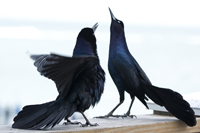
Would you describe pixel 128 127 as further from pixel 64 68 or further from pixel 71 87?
pixel 64 68

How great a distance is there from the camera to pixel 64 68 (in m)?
1.40

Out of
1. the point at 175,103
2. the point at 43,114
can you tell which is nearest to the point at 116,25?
the point at 175,103

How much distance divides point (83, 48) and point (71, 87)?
18cm

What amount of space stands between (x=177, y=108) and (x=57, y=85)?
63cm

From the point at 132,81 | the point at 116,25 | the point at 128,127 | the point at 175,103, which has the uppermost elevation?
the point at 116,25

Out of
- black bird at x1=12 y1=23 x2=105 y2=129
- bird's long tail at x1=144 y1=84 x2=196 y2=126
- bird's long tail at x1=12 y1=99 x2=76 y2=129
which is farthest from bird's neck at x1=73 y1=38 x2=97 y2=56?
bird's long tail at x1=144 y1=84 x2=196 y2=126

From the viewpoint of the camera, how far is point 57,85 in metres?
1.49

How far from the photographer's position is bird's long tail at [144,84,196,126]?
1757 mm

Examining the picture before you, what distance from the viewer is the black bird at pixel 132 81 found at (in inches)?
69.8

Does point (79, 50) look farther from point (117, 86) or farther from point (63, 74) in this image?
point (117, 86)

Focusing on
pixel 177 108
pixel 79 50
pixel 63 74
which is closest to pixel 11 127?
pixel 63 74

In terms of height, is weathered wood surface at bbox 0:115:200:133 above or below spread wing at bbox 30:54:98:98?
below

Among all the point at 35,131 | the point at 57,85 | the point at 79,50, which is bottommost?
the point at 35,131

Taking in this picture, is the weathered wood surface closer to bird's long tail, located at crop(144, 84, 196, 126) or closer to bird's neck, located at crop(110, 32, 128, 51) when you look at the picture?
bird's long tail, located at crop(144, 84, 196, 126)
